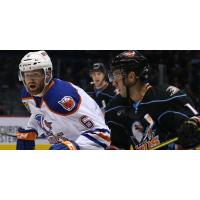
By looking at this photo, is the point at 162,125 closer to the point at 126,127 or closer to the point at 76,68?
the point at 126,127

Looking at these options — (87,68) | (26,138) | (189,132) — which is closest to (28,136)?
(26,138)

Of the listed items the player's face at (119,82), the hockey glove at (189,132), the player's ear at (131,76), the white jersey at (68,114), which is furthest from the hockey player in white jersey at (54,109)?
the hockey glove at (189,132)

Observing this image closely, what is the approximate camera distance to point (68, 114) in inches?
249

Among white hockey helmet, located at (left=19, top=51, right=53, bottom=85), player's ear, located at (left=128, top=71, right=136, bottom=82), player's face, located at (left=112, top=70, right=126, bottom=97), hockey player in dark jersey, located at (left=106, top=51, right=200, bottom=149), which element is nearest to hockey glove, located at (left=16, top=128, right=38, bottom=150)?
white hockey helmet, located at (left=19, top=51, right=53, bottom=85)

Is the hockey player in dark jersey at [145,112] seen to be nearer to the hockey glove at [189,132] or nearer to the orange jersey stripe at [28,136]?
the hockey glove at [189,132]

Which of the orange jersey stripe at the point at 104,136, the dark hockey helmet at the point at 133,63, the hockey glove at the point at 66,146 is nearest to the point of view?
the hockey glove at the point at 66,146

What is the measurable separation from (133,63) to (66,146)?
1.07m

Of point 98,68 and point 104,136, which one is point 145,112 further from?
point 98,68

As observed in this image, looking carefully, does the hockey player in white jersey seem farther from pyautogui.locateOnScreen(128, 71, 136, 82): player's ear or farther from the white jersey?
pyautogui.locateOnScreen(128, 71, 136, 82): player's ear

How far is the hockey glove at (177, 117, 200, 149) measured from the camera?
6.36 meters

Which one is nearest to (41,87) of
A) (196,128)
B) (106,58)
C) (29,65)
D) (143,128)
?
(29,65)

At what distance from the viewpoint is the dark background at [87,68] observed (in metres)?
6.38

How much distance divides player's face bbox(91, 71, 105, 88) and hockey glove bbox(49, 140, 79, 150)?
0.65m

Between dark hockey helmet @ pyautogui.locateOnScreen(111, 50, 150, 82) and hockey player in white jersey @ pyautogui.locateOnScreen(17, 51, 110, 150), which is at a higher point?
dark hockey helmet @ pyautogui.locateOnScreen(111, 50, 150, 82)
